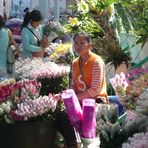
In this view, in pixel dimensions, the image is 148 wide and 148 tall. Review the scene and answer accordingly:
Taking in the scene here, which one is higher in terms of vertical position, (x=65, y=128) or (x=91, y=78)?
(x=91, y=78)

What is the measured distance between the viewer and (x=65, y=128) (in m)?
3.55

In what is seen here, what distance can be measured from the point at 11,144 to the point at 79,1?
115 inches

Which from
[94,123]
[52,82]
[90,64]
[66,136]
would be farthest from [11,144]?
[52,82]

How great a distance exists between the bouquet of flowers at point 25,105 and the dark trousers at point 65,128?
0.27 feet

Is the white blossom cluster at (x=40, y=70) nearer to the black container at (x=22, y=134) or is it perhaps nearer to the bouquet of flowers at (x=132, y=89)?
the black container at (x=22, y=134)

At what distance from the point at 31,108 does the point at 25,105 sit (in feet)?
0.17

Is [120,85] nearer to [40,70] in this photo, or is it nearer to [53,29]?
[40,70]

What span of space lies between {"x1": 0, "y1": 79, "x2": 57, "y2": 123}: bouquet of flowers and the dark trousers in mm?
82

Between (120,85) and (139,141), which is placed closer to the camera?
(139,141)

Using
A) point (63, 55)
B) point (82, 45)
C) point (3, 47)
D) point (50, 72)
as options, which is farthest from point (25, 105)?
point (3, 47)

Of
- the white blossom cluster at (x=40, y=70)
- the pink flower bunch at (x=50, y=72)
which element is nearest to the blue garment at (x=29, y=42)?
the white blossom cluster at (x=40, y=70)

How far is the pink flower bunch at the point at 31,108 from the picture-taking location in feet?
11.0

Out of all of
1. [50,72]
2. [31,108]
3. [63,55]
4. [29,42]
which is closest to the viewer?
[31,108]

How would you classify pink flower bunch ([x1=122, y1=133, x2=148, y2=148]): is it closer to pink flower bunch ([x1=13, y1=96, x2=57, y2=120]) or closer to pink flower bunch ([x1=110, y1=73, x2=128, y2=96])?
pink flower bunch ([x1=110, y1=73, x2=128, y2=96])
